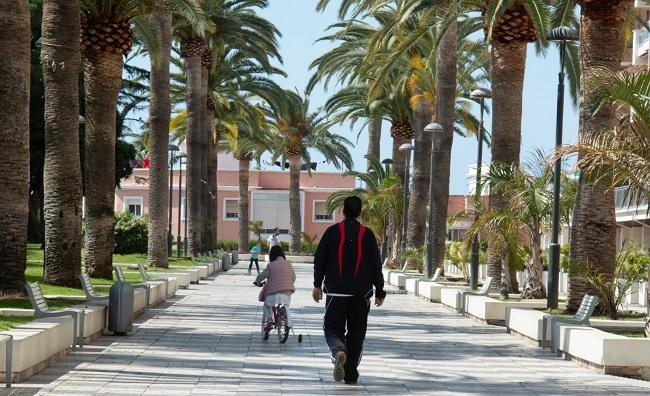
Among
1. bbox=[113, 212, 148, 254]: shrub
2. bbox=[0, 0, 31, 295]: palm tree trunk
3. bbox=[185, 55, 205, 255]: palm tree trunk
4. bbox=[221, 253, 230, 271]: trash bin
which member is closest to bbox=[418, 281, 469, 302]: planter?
bbox=[0, 0, 31, 295]: palm tree trunk

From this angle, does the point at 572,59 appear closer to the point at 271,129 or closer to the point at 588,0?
the point at 588,0

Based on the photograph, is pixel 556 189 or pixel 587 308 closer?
pixel 587 308

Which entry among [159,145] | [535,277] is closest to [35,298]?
[535,277]

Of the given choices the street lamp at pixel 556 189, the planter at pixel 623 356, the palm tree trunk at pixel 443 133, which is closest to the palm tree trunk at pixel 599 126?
the street lamp at pixel 556 189

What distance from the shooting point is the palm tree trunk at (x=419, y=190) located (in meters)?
44.6

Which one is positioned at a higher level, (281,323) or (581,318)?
(581,318)

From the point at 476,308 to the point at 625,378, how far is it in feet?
34.6

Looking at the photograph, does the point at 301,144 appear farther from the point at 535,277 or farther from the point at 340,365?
the point at 340,365

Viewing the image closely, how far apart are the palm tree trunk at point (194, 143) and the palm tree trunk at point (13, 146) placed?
30606 mm

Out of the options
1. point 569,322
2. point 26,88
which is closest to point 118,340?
point 26,88

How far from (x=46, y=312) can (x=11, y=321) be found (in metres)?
0.43

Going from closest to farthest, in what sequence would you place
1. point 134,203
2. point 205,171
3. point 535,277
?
point 535,277 < point 205,171 < point 134,203

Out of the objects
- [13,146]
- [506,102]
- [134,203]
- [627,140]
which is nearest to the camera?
[627,140]

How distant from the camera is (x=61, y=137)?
23047mm
